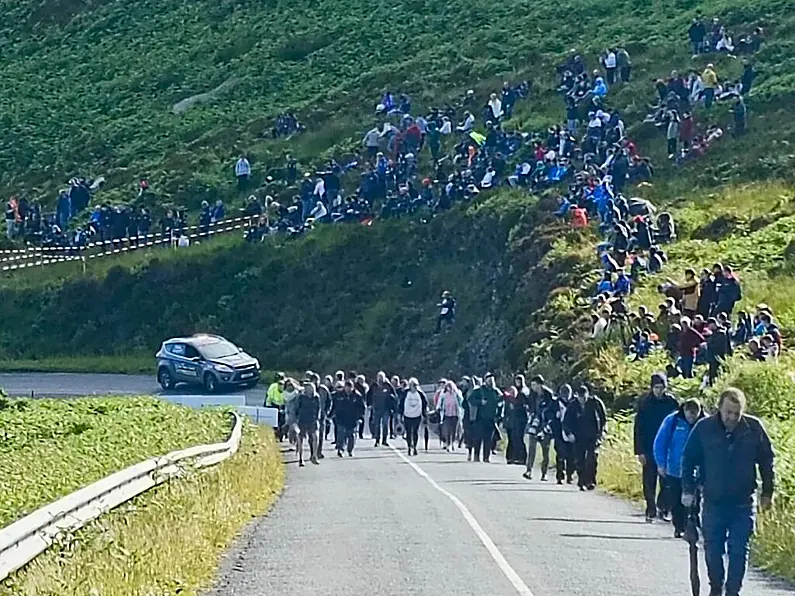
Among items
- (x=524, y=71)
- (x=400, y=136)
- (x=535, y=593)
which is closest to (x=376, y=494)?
(x=535, y=593)

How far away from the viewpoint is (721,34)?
2421 inches

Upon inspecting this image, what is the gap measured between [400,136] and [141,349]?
10.6 metres

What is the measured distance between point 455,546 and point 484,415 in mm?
15817

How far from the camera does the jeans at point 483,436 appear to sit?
33.8m

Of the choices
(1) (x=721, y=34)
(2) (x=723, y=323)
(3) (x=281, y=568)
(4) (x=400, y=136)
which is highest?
(1) (x=721, y=34)

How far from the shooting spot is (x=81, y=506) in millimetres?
14180

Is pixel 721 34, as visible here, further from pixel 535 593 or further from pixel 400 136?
pixel 535 593

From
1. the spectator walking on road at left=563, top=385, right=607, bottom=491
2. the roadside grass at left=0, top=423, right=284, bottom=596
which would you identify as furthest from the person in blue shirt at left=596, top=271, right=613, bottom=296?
the roadside grass at left=0, top=423, right=284, bottom=596

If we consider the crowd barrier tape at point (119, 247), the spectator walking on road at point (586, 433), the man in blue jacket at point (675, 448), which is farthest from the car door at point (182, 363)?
the man in blue jacket at point (675, 448)

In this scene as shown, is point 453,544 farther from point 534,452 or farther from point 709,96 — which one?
point 709,96

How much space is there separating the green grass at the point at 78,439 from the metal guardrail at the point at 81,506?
1.90ft

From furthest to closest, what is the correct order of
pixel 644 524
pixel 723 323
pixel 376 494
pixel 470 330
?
pixel 470 330 → pixel 723 323 → pixel 376 494 → pixel 644 524

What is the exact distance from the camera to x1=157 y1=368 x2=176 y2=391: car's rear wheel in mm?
51375

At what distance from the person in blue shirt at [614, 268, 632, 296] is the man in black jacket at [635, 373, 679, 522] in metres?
16.9
